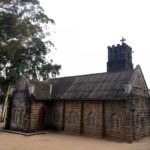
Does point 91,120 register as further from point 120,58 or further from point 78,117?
point 120,58

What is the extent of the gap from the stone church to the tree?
652 cm

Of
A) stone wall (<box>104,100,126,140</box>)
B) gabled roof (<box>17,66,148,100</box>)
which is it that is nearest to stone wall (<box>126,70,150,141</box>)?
stone wall (<box>104,100,126,140</box>)

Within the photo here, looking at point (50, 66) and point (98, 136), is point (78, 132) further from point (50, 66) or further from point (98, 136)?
point (50, 66)

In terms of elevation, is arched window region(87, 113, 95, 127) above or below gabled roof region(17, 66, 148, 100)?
below

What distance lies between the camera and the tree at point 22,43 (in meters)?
15.5

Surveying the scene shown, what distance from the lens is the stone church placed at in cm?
2033

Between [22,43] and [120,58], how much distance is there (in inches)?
580

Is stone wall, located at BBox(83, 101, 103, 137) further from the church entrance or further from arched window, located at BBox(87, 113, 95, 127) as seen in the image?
the church entrance

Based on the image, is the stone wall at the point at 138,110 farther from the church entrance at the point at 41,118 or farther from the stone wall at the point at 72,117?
the church entrance at the point at 41,118

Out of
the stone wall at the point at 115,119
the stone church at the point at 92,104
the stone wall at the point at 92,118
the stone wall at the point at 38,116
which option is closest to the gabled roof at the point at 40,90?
the stone church at the point at 92,104

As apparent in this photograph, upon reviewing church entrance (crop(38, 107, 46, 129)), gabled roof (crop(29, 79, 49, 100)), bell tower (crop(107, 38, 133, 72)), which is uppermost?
bell tower (crop(107, 38, 133, 72))


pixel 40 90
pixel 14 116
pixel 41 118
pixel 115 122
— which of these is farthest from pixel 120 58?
pixel 14 116

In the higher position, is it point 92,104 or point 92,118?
point 92,104

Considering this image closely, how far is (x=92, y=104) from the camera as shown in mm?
22547
